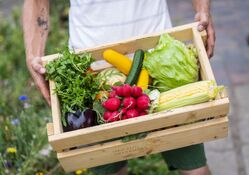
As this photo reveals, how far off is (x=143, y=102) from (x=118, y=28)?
1.81ft

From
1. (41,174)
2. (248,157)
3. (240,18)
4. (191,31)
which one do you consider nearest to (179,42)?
(191,31)

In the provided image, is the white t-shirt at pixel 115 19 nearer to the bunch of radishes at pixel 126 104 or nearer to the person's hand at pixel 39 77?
the person's hand at pixel 39 77

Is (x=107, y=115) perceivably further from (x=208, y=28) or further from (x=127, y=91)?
(x=208, y=28)

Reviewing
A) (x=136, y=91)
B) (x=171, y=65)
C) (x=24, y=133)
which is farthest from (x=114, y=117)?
(x=24, y=133)

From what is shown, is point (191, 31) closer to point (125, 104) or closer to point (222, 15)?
point (125, 104)

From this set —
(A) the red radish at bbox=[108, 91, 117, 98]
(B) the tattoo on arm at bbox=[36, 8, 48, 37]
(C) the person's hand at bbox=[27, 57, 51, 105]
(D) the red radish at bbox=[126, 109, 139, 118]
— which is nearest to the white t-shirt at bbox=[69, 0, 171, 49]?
(B) the tattoo on arm at bbox=[36, 8, 48, 37]

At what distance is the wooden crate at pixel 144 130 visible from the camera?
2178 mm

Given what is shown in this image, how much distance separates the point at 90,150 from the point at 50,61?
466mm

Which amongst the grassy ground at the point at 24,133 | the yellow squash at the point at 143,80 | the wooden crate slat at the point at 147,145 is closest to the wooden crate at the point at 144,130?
the wooden crate slat at the point at 147,145

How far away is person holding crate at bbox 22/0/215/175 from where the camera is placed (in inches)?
102

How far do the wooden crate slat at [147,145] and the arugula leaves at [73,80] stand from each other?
0.16 m

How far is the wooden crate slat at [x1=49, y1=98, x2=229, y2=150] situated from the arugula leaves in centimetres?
13

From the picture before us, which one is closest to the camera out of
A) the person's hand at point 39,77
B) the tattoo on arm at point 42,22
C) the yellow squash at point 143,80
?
the yellow squash at point 143,80

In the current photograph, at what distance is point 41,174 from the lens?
3316mm
